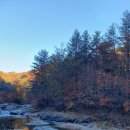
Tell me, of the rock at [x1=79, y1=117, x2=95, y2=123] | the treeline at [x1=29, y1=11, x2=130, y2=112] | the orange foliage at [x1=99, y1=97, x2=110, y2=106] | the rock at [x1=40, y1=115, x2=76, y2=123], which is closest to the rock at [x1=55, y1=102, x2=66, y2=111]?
the treeline at [x1=29, y1=11, x2=130, y2=112]

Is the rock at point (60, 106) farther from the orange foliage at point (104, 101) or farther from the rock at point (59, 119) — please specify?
the orange foliage at point (104, 101)

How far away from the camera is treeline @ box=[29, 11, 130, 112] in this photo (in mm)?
63013

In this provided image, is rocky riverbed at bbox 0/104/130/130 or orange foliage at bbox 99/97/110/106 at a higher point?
orange foliage at bbox 99/97/110/106

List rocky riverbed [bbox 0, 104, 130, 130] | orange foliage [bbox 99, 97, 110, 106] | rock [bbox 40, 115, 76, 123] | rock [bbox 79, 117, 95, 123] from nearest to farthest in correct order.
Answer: rocky riverbed [bbox 0, 104, 130, 130] < rock [bbox 79, 117, 95, 123] < rock [bbox 40, 115, 76, 123] < orange foliage [bbox 99, 97, 110, 106]

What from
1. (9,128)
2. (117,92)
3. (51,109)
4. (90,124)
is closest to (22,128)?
(9,128)

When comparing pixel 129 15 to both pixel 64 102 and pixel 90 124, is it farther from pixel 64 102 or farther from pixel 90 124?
pixel 90 124

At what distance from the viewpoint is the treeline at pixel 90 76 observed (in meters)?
63.0

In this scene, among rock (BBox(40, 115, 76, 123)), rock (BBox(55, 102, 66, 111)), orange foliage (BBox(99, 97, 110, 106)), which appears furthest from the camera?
rock (BBox(55, 102, 66, 111))

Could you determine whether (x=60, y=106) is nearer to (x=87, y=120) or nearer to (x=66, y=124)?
(x=87, y=120)

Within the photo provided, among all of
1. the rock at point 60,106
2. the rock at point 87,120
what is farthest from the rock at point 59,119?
the rock at point 60,106

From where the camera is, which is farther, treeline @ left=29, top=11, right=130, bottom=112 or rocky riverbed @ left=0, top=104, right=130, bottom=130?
treeline @ left=29, top=11, right=130, bottom=112

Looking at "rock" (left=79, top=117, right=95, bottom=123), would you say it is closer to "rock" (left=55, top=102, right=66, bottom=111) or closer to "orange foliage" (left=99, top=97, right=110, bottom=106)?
"orange foliage" (left=99, top=97, right=110, bottom=106)

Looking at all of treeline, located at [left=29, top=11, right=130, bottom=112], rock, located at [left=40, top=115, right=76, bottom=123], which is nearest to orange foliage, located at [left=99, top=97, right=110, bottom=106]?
treeline, located at [left=29, top=11, right=130, bottom=112]

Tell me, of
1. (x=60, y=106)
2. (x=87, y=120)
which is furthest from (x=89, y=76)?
(x=87, y=120)
